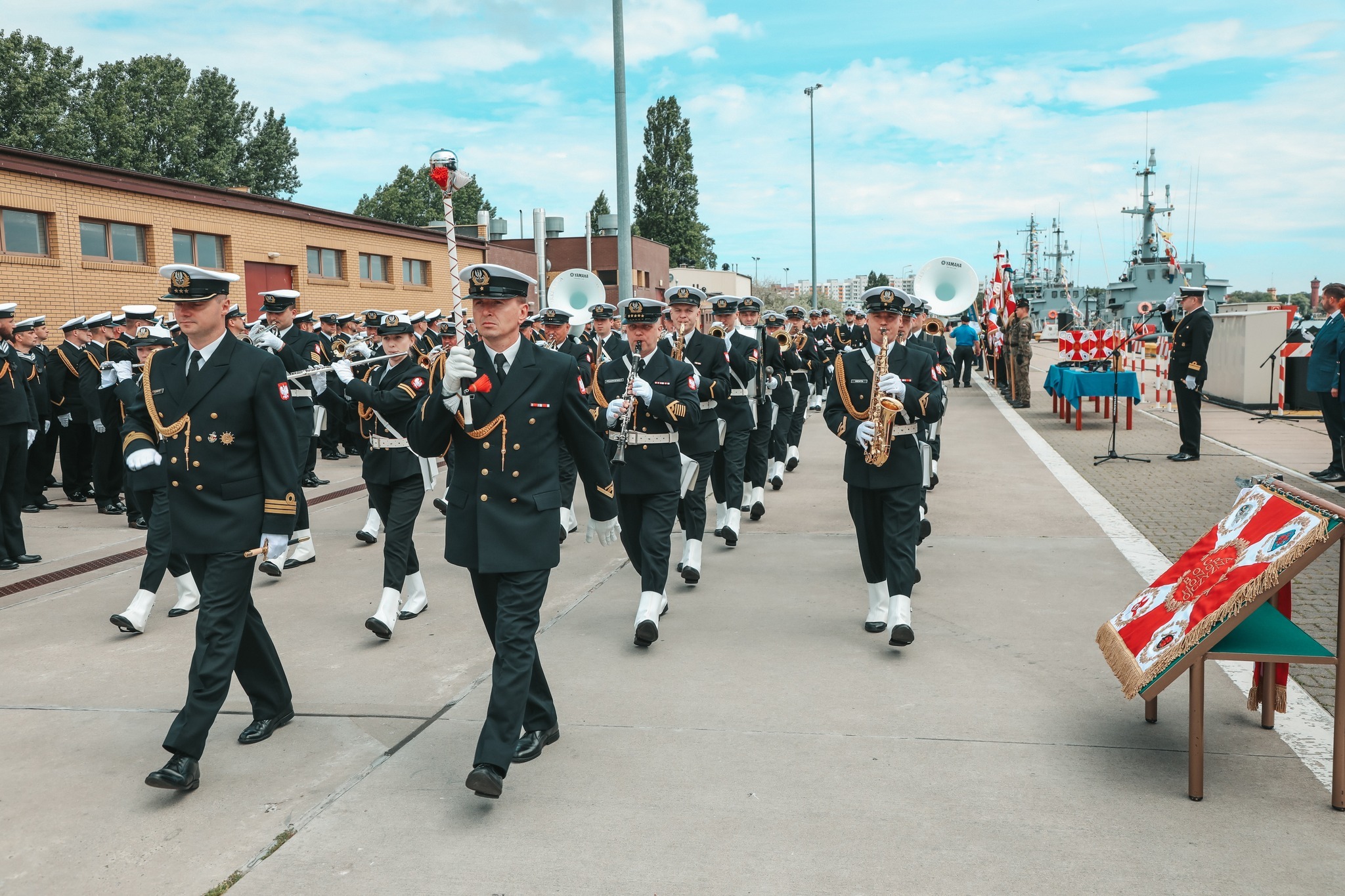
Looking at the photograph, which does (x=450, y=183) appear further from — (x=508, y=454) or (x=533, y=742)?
(x=533, y=742)

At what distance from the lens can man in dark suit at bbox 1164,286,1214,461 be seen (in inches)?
513

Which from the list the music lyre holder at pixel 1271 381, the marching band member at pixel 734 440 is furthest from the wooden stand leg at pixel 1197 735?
the music lyre holder at pixel 1271 381

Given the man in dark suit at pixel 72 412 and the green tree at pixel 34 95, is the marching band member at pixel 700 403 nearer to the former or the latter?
the man in dark suit at pixel 72 412

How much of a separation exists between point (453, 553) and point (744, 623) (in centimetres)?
273

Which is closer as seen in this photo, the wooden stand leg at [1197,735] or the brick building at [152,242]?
the wooden stand leg at [1197,735]

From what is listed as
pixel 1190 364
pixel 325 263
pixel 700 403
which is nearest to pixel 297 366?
pixel 700 403

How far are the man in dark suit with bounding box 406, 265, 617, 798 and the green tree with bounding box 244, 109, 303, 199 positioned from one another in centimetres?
6278

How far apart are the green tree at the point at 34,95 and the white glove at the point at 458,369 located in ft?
151

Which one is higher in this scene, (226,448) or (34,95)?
(34,95)

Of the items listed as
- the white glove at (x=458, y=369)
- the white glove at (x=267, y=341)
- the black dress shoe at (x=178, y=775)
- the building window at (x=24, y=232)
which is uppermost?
the building window at (x=24, y=232)

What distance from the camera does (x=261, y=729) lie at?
4773 mm

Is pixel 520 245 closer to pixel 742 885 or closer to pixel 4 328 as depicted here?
pixel 4 328

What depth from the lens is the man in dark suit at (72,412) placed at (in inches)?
456

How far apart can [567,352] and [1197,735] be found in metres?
7.15
